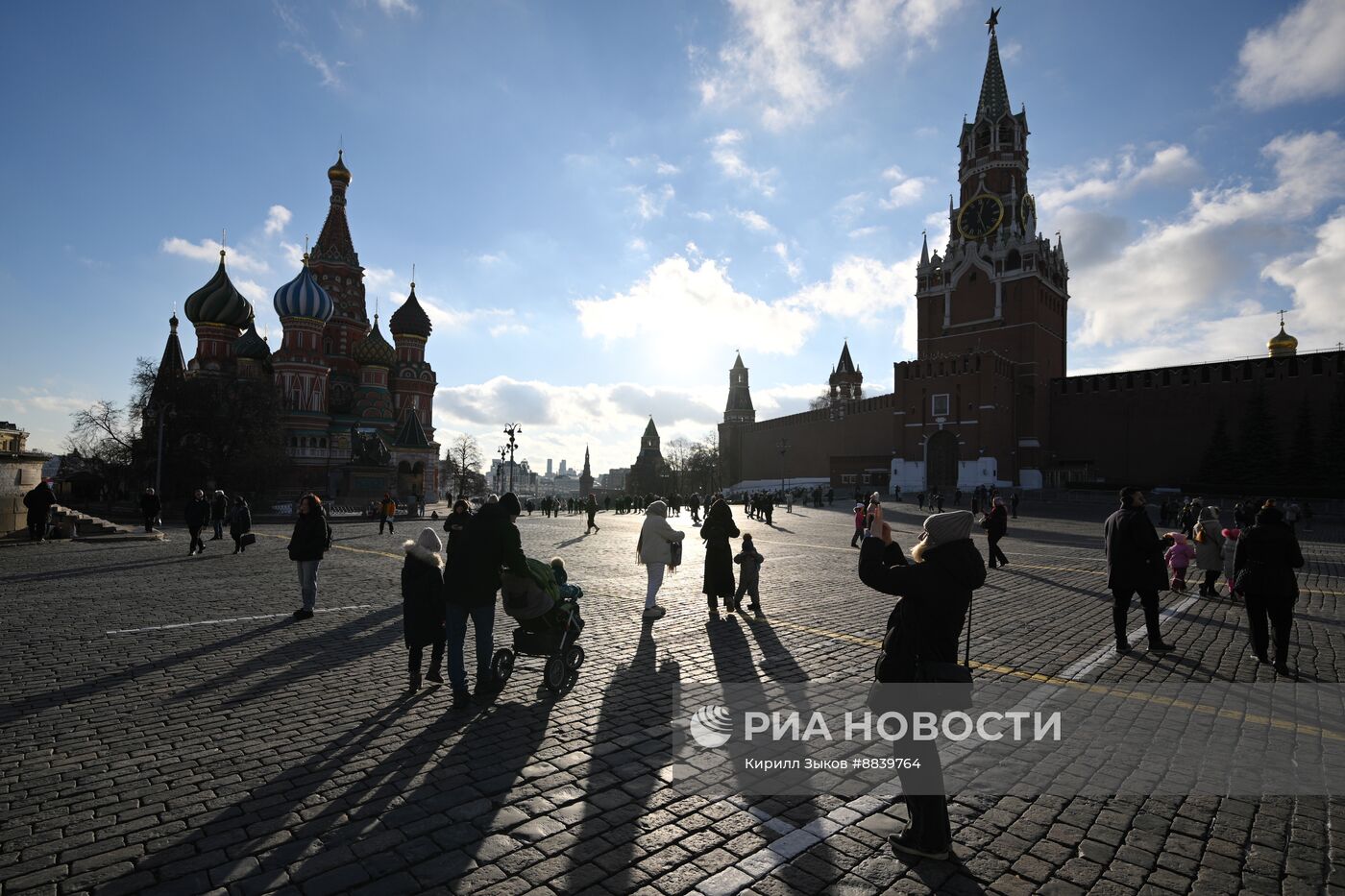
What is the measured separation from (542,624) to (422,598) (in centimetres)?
102

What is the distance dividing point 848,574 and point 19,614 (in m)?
12.0

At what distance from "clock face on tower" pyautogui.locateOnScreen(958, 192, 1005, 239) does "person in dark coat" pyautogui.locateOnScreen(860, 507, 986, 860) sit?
60.5 meters

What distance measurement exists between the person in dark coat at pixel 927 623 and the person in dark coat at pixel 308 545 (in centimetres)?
711

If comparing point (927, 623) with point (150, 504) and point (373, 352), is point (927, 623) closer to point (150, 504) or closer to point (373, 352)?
point (150, 504)

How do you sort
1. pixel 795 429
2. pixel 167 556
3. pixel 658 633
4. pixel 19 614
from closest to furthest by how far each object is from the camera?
1. pixel 658 633
2. pixel 19 614
3. pixel 167 556
4. pixel 795 429

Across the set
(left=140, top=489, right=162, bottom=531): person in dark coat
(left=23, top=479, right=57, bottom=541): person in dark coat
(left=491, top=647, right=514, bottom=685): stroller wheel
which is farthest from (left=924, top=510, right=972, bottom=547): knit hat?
(left=23, top=479, right=57, bottom=541): person in dark coat

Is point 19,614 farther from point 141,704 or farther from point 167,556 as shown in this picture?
point 167,556

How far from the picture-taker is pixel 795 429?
72.8 m

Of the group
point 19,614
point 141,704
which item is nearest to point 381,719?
point 141,704

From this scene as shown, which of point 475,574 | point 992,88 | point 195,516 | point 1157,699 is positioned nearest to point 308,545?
point 475,574

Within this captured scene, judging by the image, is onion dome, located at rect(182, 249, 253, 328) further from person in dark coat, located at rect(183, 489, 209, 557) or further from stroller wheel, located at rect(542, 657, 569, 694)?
stroller wheel, located at rect(542, 657, 569, 694)

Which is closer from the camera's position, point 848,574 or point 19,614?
point 19,614

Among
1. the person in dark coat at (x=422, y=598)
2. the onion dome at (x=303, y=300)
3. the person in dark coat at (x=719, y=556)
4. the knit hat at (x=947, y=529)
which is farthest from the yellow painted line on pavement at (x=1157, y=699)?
the onion dome at (x=303, y=300)

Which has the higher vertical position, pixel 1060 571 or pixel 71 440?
pixel 71 440
